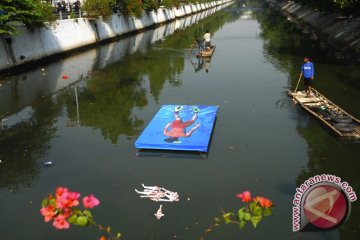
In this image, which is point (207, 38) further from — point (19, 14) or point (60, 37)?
point (19, 14)

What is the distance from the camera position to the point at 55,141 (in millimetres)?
15945

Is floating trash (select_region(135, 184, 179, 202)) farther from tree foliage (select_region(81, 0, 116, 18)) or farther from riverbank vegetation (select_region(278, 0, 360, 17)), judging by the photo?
tree foliage (select_region(81, 0, 116, 18))

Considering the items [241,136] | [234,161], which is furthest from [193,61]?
[234,161]

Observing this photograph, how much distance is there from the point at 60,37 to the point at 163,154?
26.8 meters

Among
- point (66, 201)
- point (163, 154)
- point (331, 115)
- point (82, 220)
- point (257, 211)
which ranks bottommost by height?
point (331, 115)

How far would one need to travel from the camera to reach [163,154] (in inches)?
552

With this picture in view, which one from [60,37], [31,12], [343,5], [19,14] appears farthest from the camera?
[60,37]

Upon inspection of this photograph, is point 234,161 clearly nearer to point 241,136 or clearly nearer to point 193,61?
point 241,136

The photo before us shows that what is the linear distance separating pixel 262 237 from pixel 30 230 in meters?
5.89

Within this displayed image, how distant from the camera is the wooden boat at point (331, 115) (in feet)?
48.8

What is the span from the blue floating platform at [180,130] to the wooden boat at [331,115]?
15.6 ft

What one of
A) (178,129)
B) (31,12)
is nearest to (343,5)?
(178,129)

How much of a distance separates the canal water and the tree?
11.7 ft

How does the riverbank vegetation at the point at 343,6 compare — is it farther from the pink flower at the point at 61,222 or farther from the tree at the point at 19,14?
the pink flower at the point at 61,222
